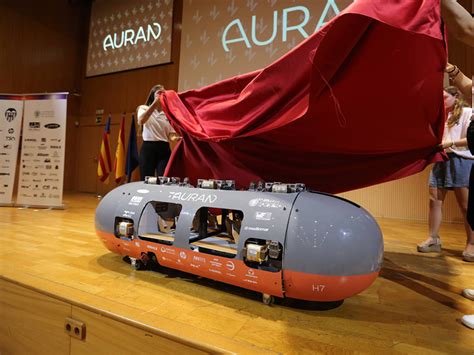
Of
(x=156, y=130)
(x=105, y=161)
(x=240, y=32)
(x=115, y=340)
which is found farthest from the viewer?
(x=105, y=161)

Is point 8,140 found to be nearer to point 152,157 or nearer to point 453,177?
point 152,157

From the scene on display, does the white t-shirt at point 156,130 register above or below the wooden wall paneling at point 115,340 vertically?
above

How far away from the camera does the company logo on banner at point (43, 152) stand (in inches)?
143

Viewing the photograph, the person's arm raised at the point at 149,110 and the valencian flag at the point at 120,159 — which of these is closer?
the person's arm raised at the point at 149,110

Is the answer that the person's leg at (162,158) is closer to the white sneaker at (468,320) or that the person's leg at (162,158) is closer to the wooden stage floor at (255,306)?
the wooden stage floor at (255,306)

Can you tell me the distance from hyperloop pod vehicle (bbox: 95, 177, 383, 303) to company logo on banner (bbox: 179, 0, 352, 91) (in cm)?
356

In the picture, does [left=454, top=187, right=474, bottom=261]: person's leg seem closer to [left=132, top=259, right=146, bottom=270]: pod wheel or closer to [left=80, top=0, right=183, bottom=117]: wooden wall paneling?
[left=132, top=259, right=146, bottom=270]: pod wheel

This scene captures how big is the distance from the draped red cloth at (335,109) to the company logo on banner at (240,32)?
10.3ft

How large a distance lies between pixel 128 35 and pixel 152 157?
4.43 m

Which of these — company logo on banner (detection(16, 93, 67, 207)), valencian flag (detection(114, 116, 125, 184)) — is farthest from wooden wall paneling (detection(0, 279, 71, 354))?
valencian flag (detection(114, 116, 125, 184))

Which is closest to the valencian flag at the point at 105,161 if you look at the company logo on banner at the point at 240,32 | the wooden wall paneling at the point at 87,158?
the wooden wall paneling at the point at 87,158

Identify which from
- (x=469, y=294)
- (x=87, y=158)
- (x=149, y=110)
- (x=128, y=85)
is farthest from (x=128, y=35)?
(x=469, y=294)

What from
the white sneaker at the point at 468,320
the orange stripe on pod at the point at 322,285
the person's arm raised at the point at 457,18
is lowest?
the white sneaker at the point at 468,320

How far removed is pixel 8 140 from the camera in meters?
Answer: 3.70
